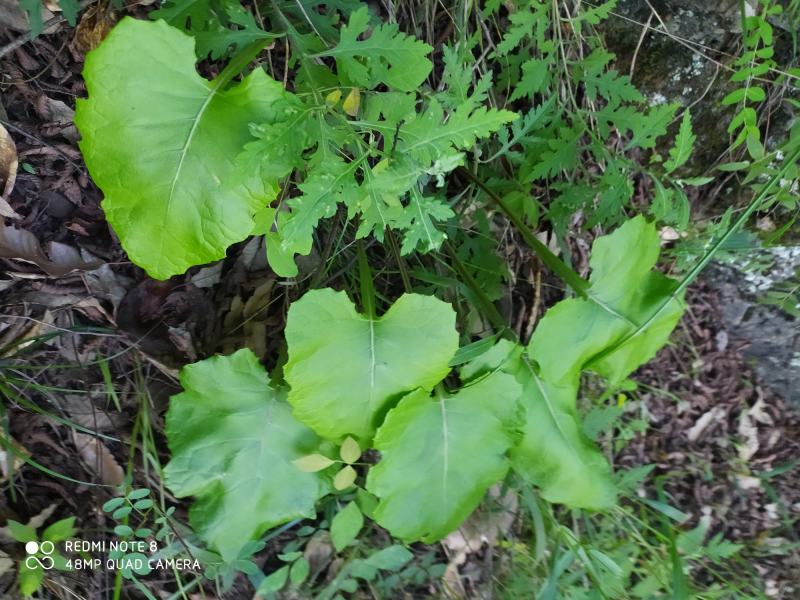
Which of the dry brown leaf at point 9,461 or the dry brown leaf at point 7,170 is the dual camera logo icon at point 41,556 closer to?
the dry brown leaf at point 9,461

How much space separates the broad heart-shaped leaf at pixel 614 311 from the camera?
1.26 m

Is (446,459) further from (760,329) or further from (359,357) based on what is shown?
(760,329)

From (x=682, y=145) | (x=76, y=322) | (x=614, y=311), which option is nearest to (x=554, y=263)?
(x=614, y=311)

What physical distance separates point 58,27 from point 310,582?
1.41 meters

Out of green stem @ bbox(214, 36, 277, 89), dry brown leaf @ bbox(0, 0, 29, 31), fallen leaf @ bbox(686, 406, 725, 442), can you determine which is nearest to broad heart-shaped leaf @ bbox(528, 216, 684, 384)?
green stem @ bbox(214, 36, 277, 89)

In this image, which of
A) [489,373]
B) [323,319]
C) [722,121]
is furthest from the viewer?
[722,121]

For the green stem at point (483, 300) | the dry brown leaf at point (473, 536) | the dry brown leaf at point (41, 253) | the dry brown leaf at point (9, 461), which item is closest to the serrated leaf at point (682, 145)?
the green stem at point (483, 300)

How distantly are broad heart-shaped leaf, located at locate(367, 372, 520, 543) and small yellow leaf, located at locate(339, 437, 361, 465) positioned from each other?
8 cm

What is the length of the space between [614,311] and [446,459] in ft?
1.65

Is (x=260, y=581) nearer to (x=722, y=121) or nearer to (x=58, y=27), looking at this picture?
(x=58, y=27)

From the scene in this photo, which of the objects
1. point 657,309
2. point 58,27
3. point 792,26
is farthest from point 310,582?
point 792,26

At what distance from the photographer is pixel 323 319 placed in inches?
42.5

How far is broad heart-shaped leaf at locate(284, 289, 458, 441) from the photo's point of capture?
1068 millimetres

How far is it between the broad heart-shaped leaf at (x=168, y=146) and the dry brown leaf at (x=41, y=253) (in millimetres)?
458
